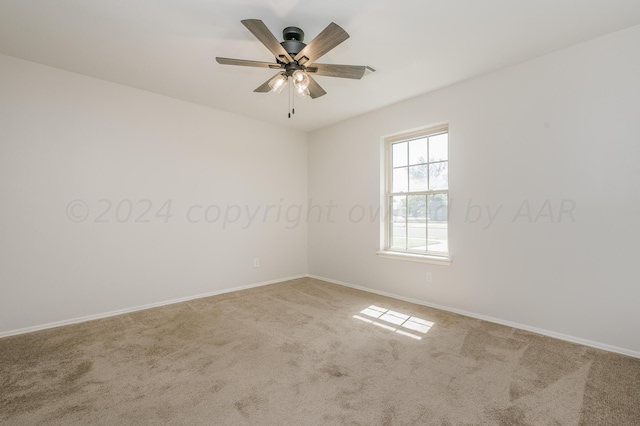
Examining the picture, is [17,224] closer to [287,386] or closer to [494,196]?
[287,386]

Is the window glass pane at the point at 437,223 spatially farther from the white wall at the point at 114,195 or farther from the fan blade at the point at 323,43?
the white wall at the point at 114,195

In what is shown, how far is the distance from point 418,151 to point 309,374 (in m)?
3.09

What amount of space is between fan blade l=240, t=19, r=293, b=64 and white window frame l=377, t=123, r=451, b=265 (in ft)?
7.35

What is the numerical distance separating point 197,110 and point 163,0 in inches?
79.8

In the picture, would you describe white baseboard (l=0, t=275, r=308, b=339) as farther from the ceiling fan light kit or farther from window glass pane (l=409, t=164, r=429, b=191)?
the ceiling fan light kit

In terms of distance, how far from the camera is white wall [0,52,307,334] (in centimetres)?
288

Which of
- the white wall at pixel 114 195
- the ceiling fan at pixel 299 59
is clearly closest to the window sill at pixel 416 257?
→ the white wall at pixel 114 195

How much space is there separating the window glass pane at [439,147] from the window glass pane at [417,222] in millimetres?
534

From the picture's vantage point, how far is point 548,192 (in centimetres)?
277

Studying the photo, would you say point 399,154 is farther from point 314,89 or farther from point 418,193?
point 314,89

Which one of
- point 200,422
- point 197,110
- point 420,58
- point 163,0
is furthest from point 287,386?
point 197,110

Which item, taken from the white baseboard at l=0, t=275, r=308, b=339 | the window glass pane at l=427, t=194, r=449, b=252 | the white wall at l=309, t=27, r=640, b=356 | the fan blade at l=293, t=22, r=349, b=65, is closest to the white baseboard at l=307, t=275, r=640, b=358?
the white wall at l=309, t=27, r=640, b=356

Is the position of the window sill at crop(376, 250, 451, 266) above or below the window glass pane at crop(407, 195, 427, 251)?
below

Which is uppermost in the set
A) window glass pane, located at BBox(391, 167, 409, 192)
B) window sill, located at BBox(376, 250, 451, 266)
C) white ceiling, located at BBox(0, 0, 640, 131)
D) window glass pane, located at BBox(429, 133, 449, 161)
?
white ceiling, located at BBox(0, 0, 640, 131)
